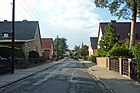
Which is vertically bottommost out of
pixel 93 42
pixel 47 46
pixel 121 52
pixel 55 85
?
pixel 55 85

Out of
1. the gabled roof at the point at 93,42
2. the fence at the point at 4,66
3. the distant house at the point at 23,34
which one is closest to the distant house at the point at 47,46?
the gabled roof at the point at 93,42

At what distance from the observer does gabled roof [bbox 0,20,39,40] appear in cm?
6009

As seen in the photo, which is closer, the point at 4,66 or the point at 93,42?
the point at 4,66

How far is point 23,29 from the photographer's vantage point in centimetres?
6294

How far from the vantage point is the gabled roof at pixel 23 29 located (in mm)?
60094

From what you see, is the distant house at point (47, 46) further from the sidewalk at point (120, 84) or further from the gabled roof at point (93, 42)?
the sidewalk at point (120, 84)

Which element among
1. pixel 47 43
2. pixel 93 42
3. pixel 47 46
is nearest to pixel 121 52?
pixel 47 46

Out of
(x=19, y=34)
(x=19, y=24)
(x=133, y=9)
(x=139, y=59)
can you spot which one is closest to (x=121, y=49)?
(x=133, y=9)

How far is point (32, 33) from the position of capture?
62.0 metres

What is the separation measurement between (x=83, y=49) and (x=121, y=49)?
10104 centimetres

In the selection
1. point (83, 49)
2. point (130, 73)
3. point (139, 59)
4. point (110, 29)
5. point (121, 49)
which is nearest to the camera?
point (139, 59)

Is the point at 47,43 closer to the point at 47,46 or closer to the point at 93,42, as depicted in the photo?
the point at 47,46

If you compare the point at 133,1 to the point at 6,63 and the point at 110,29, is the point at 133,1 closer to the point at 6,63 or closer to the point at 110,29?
the point at 6,63

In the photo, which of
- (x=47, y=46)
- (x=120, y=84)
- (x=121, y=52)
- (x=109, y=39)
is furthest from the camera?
(x=47, y=46)
